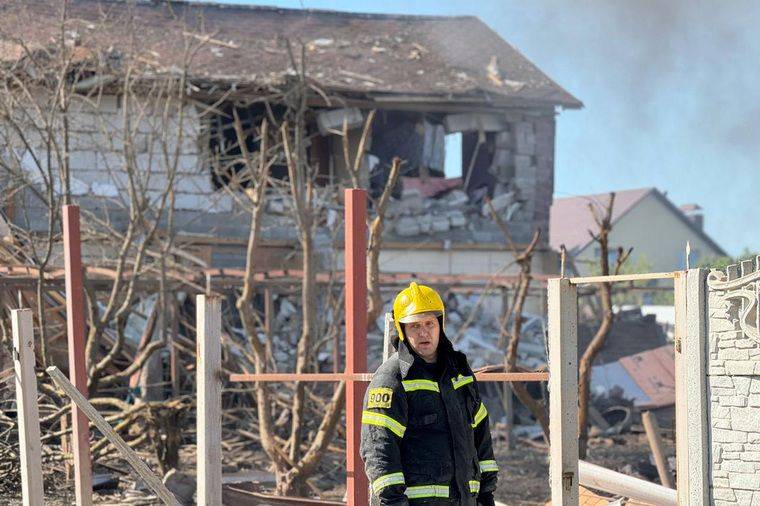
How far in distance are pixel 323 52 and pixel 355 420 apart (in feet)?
44.7

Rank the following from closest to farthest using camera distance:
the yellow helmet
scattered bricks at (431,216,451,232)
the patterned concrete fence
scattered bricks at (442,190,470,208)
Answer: the yellow helmet → the patterned concrete fence → scattered bricks at (431,216,451,232) → scattered bricks at (442,190,470,208)

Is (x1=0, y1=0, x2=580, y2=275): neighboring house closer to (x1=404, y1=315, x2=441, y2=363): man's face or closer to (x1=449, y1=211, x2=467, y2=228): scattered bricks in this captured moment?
(x1=449, y1=211, x2=467, y2=228): scattered bricks

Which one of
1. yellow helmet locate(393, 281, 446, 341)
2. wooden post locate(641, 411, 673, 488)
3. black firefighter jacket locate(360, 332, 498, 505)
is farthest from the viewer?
wooden post locate(641, 411, 673, 488)

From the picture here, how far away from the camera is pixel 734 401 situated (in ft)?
15.5

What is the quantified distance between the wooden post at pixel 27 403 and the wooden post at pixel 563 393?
2975mm

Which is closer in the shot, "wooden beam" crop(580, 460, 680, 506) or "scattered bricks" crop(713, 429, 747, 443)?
"scattered bricks" crop(713, 429, 747, 443)

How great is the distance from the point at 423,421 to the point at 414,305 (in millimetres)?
479

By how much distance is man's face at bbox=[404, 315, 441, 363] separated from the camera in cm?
378

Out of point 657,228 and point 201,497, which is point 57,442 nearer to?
point 201,497

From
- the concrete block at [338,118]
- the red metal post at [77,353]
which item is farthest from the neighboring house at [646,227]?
the red metal post at [77,353]

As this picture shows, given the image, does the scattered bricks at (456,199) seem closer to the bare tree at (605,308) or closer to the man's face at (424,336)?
the bare tree at (605,308)

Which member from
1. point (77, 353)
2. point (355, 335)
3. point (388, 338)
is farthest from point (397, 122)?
point (388, 338)

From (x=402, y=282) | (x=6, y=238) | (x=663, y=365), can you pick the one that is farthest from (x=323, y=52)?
(x=6, y=238)

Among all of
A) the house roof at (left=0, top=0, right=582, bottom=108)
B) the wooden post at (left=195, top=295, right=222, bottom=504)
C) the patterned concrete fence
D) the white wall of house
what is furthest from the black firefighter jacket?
the white wall of house
